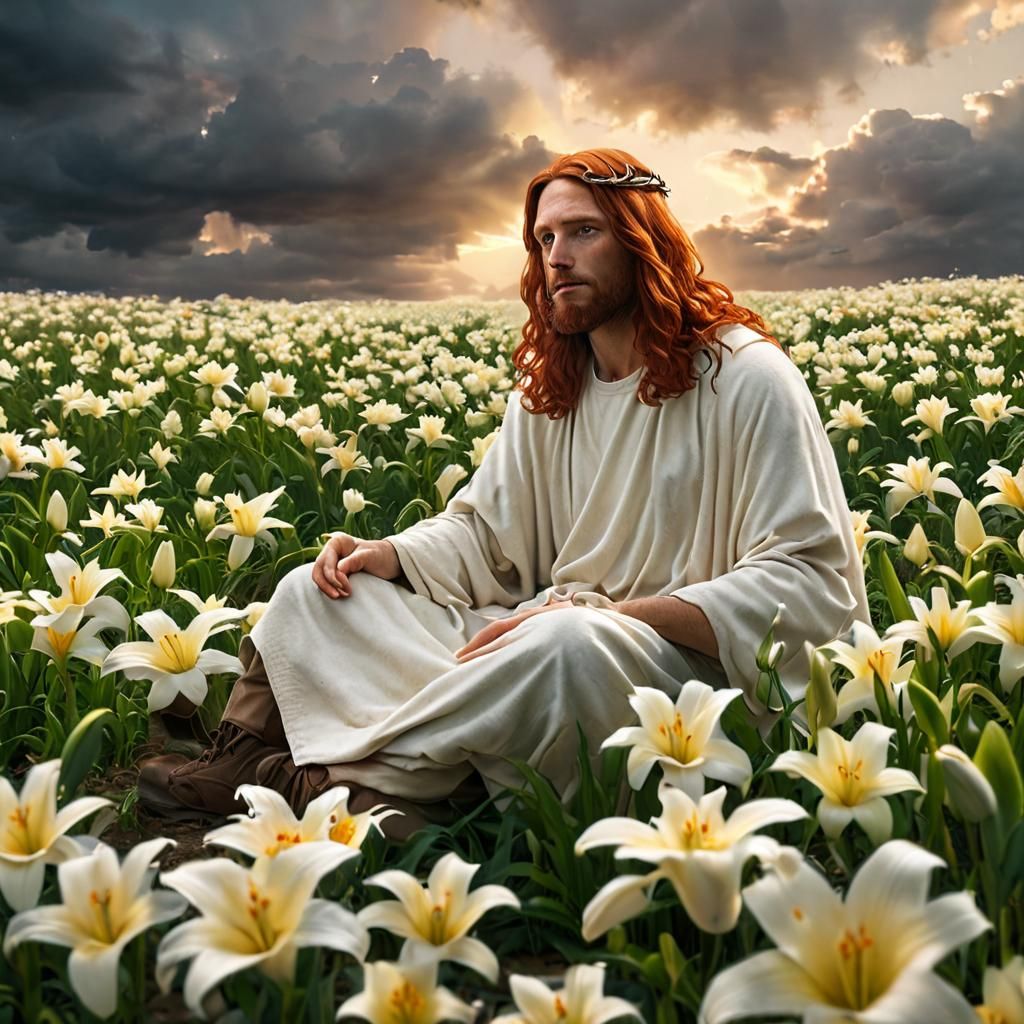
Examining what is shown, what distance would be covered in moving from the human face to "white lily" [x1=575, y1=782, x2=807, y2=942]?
1766 millimetres

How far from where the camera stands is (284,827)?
2.09 meters

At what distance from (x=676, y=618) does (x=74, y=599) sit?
1.50 m

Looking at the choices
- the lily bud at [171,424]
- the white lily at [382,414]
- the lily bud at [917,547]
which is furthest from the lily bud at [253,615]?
the lily bud at [171,424]

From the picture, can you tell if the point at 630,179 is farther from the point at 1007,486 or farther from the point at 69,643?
the point at 69,643

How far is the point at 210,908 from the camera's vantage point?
1.75 m

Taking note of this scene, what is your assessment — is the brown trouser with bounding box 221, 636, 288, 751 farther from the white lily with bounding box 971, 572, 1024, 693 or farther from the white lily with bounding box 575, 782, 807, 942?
the white lily with bounding box 971, 572, 1024, 693

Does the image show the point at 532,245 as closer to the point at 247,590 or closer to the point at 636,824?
the point at 247,590

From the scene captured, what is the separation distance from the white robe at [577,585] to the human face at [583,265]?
0.24m

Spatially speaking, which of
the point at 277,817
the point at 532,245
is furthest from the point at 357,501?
the point at 277,817

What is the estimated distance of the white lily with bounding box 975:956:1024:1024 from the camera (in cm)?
160

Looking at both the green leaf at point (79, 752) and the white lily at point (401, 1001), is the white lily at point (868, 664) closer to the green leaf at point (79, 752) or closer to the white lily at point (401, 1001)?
the white lily at point (401, 1001)

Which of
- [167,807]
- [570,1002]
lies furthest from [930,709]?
[167,807]

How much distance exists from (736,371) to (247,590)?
2236mm

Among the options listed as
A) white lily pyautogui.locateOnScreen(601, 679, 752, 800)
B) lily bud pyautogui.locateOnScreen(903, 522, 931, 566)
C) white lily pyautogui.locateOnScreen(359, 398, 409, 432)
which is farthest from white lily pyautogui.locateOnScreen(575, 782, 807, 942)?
white lily pyautogui.locateOnScreen(359, 398, 409, 432)
